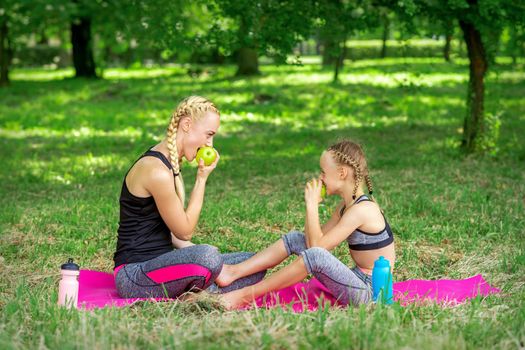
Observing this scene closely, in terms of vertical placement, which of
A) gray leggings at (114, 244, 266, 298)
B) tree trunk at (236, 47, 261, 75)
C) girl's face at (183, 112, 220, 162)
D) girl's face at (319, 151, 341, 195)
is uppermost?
girl's face at (183, 112, 220, 162)

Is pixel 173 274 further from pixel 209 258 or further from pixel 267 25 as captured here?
pixel 267 25

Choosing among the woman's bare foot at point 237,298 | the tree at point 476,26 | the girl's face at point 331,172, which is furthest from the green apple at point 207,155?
the tree at point 476,26

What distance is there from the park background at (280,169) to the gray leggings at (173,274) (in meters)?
0.19

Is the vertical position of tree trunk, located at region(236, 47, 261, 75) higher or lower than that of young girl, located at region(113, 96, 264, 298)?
lower

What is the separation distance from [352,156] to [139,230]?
1407mm

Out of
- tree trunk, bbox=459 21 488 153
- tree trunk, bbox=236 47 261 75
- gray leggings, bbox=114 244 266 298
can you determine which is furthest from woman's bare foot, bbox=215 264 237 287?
tree trunk, bbox=236 47 261 75

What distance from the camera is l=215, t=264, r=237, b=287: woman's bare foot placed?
5.00m

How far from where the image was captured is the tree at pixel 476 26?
9.25 meters

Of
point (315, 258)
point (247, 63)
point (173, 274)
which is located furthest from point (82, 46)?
point (315, 258)

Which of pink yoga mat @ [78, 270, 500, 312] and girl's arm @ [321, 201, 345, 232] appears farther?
girl's arm @ [321, 201, 345, 232]

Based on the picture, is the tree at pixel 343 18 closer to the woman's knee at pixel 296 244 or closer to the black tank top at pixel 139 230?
the woman's knee at pixel 296 244

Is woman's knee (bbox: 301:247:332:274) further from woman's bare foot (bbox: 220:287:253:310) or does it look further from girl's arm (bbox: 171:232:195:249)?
girl's arm (bbox: 171:232:195:249)

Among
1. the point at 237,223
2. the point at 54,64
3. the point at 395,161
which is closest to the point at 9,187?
the point at 237,223

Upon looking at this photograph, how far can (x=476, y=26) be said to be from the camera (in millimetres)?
9766
